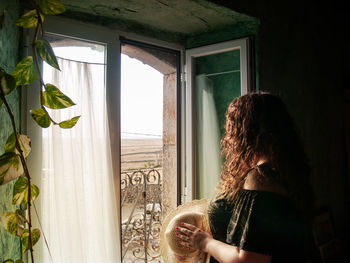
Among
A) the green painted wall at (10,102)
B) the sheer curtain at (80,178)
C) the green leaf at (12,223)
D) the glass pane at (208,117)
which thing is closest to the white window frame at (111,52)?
the sheer curtain at (80,178)

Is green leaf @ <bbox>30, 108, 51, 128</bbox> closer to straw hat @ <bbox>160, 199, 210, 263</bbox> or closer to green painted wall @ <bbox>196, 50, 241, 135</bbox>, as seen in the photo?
straw hat @ <bbox>160, 199, 210, 263</bbox>

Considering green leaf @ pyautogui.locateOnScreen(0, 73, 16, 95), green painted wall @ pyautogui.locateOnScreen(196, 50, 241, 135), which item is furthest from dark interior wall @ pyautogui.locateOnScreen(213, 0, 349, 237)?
green leaf @ pyautogui.locateOnScreen(0, 73, 16, 95)

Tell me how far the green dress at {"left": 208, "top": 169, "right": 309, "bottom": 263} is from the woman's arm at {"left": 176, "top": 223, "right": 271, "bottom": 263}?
22 mm

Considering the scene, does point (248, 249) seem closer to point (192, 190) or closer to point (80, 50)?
point (192, 190)

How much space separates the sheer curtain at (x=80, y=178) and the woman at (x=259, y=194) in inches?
22.1

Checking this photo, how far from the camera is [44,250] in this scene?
158cm

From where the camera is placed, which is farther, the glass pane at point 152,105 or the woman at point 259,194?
the glass pane at point 152,105

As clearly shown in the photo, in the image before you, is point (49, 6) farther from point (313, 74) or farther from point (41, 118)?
point (313, 74)

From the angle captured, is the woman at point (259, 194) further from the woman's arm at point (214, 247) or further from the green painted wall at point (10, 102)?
the green painted wall at point (10, 102)

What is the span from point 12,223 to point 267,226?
872 mm

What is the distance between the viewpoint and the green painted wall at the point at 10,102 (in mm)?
1293

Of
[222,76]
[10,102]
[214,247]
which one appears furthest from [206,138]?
[10,102]

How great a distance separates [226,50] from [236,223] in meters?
1.33

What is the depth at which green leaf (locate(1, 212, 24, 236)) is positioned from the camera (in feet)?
2.32
